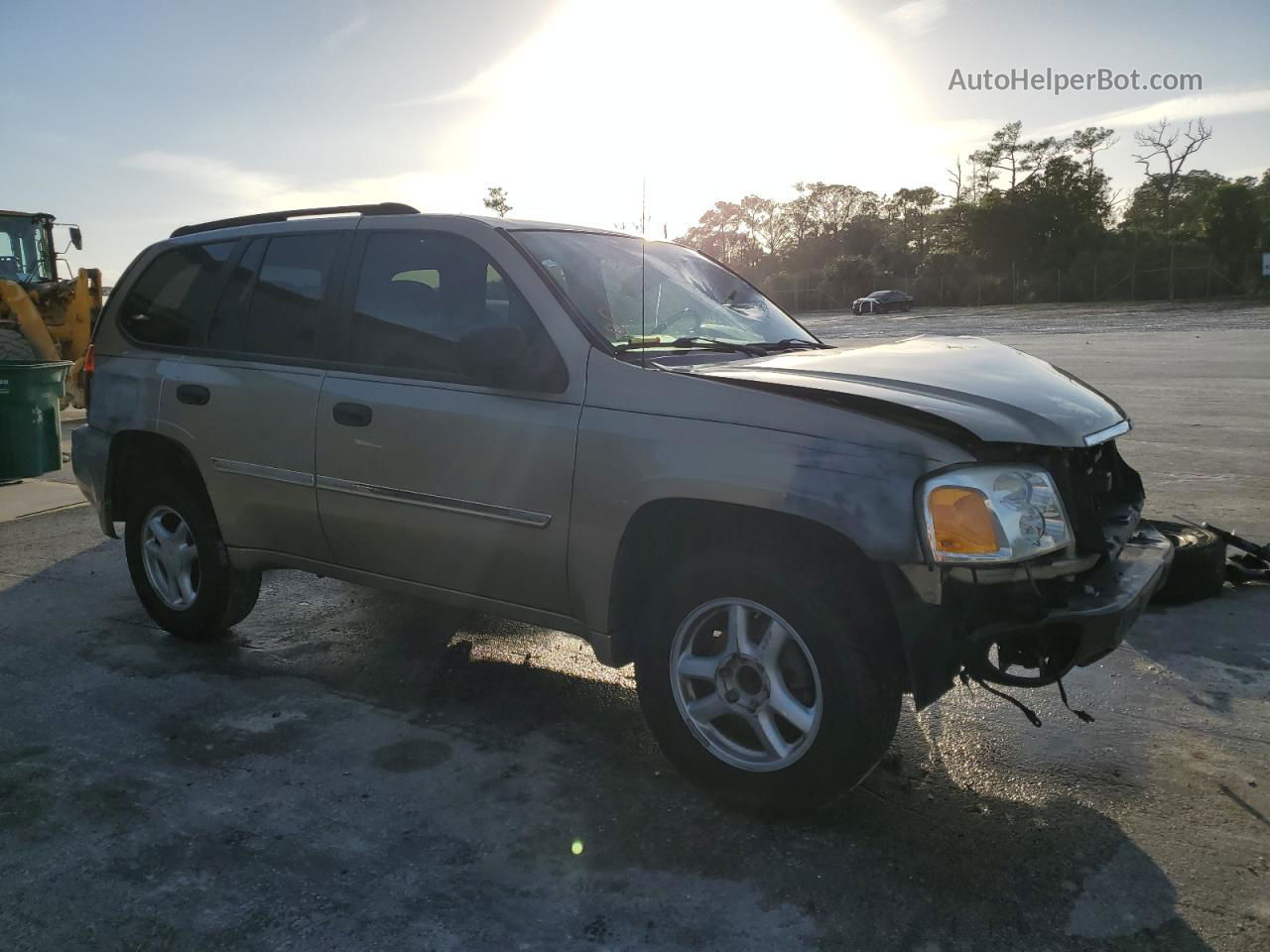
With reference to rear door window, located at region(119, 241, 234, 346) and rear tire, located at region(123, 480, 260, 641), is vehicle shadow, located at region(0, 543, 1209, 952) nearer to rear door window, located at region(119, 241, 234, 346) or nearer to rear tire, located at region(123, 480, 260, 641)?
rear tire, located at region(123, 480, 260, 641)

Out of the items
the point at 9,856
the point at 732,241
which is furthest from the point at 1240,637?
the point at 732,241

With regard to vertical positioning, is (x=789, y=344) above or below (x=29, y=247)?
below

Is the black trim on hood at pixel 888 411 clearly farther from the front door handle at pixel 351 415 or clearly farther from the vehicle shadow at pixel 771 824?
the front door handle at pixel 351 415

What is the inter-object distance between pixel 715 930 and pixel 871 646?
0.87 m

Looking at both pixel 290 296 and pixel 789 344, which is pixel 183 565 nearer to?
pixel 290 296

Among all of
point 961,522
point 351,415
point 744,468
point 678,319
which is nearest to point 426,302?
point 351,415

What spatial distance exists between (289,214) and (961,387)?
3.12m

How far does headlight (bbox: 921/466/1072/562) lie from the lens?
279 cm

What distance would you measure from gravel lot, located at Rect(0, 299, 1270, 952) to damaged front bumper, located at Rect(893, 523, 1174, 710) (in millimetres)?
556

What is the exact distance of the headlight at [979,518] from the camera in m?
2.79

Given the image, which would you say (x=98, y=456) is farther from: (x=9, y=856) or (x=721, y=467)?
(x=721, y=467)

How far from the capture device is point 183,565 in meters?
4.83

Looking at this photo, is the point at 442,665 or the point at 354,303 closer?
the point at 354,303

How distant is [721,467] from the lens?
10.1 feet
